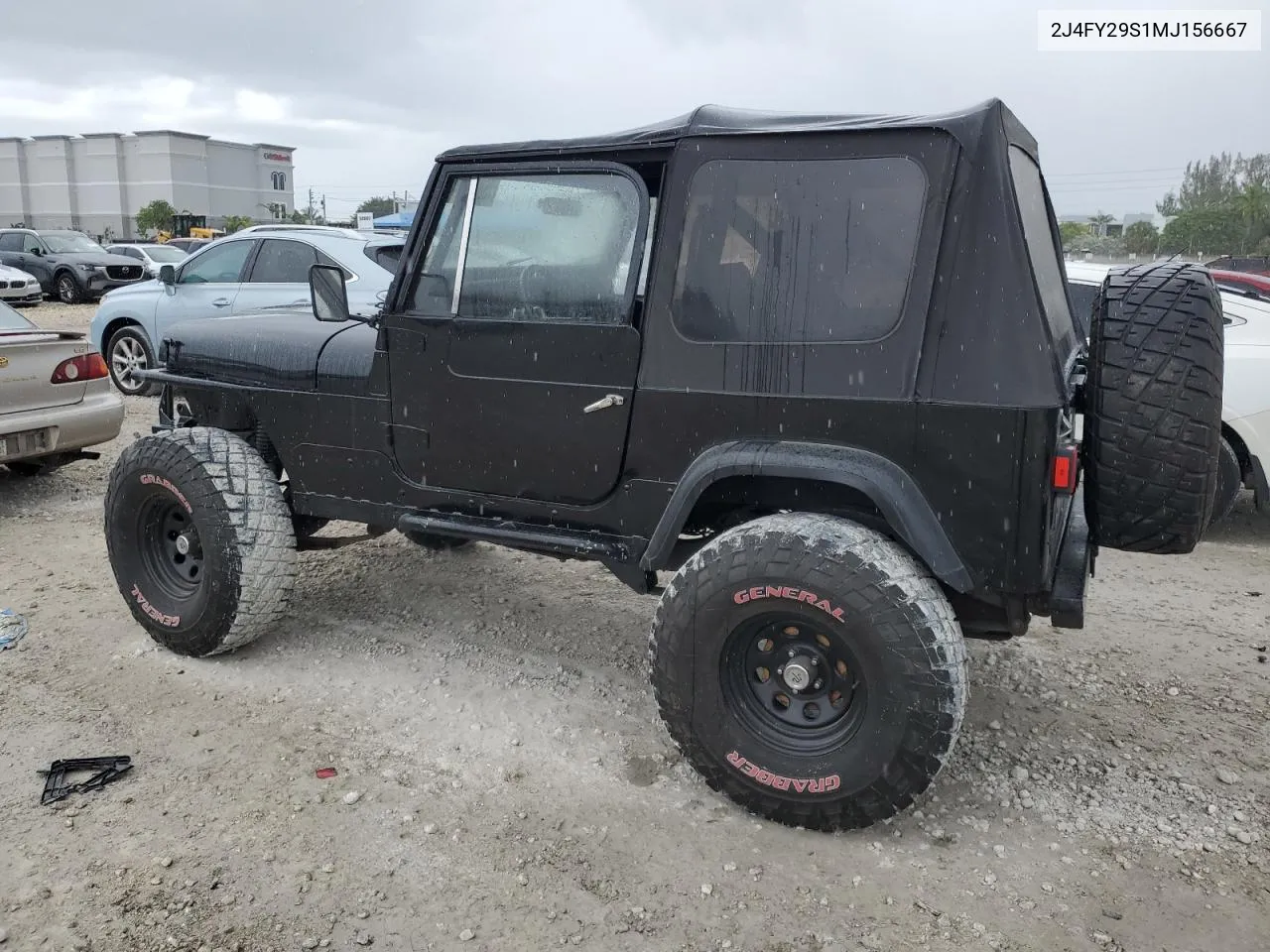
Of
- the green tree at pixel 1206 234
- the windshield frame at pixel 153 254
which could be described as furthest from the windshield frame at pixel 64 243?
the green tree at pixel 1206 234

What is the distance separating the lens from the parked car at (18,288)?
19.2 meters

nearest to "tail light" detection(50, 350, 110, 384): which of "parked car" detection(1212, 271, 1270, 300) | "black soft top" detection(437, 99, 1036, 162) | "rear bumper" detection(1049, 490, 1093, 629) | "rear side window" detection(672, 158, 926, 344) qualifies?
"black soft top" detection(437, 99, 1036, 162)

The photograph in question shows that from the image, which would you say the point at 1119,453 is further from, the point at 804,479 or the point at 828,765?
the point at 828,765

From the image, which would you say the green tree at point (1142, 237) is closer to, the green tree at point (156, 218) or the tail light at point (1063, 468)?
the tail light at point (1063, 468)

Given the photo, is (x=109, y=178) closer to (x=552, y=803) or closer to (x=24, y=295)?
(x=24, y=295)

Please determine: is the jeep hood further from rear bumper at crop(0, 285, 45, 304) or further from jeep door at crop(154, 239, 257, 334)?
rear bumper at crop(0, 285, 45, 304)

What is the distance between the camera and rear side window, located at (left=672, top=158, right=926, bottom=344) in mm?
2865

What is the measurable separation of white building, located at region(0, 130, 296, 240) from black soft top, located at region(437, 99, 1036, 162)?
245 ft

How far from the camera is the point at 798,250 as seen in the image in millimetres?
2982

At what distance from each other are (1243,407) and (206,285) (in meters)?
8.69

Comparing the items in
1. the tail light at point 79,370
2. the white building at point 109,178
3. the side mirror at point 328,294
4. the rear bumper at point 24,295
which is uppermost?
the white building at point 109,178

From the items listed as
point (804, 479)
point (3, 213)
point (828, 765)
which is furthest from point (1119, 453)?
point (3, 213)

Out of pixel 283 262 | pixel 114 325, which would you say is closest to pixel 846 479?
pixel 283 262

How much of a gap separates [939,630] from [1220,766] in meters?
1.45
